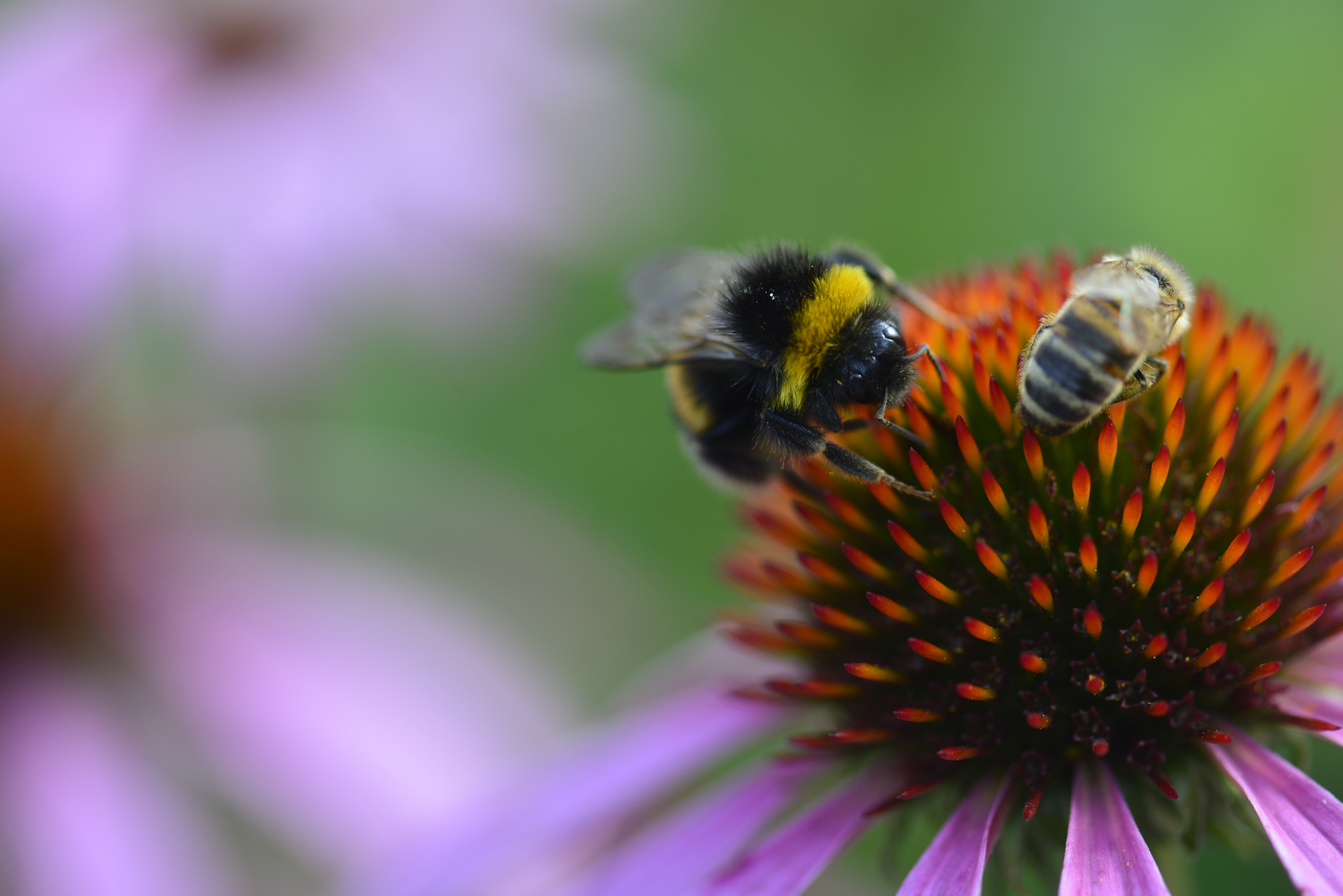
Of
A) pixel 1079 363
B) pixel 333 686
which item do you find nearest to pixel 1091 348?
pixel 1079 363

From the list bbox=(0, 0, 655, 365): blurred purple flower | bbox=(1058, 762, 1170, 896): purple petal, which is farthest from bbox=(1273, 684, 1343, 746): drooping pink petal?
bbox=(0, 0, 655, 365): blurred purple flower

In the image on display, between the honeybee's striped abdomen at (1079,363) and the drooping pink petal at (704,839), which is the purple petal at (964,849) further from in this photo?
the honeybee's striped abdomen at (1079,363)

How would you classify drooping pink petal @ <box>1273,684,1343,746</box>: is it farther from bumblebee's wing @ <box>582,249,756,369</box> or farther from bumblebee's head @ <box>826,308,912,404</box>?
bumblebee's wing @ <box>582,249,756,369</box>

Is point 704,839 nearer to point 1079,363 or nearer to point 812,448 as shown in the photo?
point 812,448

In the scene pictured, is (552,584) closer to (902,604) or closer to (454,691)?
(454,691)

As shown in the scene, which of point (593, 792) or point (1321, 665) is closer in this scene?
point (1321, 665)

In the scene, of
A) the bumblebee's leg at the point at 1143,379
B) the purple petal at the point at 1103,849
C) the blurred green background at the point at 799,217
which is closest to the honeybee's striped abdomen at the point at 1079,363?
the bumblebee's leg at the point at 1143,379
